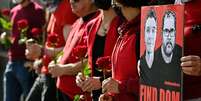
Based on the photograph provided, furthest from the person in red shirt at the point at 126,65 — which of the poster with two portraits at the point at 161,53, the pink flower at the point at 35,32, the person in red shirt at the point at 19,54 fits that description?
the person in red shirt at the point at 19,54

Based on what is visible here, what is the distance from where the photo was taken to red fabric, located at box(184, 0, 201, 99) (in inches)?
127

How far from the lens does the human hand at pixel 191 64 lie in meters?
2.97

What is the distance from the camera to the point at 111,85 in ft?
12.0

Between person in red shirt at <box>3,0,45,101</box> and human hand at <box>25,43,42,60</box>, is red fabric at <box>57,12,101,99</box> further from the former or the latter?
person in red shirt at <box>3,0,45,101</box>

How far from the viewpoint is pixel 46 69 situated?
214 inches

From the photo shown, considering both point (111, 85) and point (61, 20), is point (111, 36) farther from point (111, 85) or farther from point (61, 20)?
point (61, 20)

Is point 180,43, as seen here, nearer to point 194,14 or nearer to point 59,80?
point 194,14

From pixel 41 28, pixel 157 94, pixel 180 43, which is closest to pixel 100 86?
pixel 157 94

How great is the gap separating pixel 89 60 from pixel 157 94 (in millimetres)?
1114

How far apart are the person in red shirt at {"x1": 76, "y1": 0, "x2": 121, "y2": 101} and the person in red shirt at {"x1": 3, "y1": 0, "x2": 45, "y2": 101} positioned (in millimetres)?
2495

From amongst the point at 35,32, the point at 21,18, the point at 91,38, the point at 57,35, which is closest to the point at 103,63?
the point at 91,38

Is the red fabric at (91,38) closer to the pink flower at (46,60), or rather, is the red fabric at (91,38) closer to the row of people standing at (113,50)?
the row of people standing at (113,50)

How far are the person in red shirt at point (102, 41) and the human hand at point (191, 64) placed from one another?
1086mm

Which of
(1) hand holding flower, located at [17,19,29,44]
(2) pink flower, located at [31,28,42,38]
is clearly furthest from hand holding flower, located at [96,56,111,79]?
(1) hand holding flower, located at [17,19,29,44]
